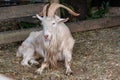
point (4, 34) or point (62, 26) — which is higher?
point (62, 26)

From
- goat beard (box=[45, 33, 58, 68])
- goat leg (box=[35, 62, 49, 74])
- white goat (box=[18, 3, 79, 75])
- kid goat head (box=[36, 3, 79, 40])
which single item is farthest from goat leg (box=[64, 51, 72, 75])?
kid goat head (box=[36, 3, 79, 40])

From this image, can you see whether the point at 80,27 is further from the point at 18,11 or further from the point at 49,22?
the point at 49,22

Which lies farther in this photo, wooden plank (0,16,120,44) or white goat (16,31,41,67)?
wooden plank (0,16,120,44)

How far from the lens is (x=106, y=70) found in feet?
14.6

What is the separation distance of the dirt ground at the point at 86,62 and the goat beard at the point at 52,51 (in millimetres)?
121

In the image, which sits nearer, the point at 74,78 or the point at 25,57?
the point at 74,78

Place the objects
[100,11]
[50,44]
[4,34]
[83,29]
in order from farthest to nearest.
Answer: [100,11] → [83,29] → [4,34] → [50,44]

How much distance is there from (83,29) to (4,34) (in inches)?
73.6

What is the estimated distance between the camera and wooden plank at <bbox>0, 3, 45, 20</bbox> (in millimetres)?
5730

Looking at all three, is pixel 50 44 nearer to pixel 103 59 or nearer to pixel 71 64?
pixel 71 64

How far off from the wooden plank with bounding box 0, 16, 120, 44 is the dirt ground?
7.4 inches

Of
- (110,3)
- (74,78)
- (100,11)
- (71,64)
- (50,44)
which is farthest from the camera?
(110,3)

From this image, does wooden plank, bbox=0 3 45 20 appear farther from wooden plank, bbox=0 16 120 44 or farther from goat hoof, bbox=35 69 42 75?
goat hoof, bbox=35 69 42 75

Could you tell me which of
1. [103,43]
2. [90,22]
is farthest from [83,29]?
[103,43]
